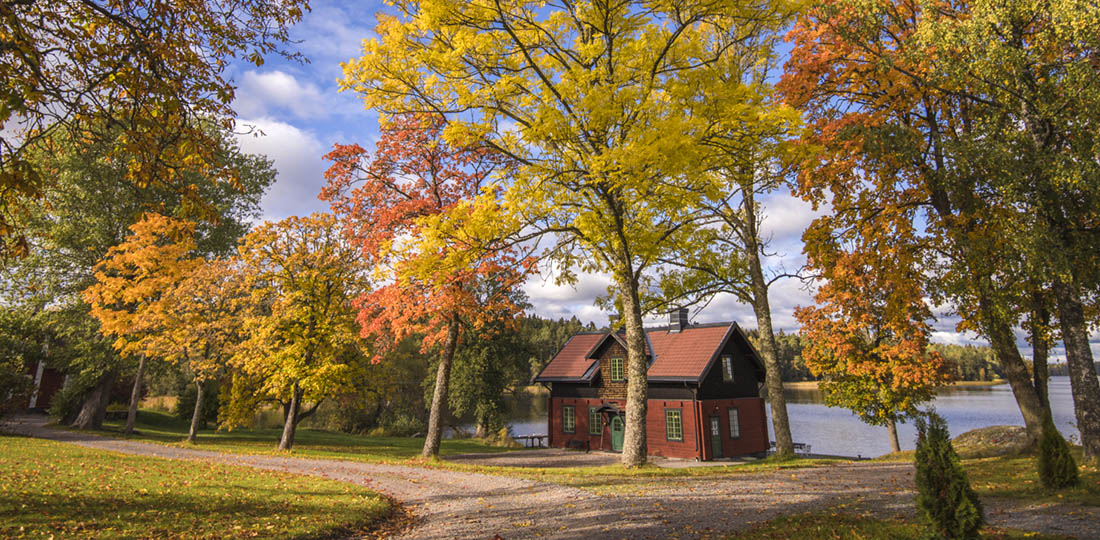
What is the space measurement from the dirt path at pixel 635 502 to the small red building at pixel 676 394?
10351mm

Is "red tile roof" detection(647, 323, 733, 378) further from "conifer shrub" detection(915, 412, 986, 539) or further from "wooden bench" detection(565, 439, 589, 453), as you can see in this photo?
"conifer shrub" detection(915, 412, 986, 539)

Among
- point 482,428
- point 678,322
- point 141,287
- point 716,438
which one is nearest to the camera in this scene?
point 141,287

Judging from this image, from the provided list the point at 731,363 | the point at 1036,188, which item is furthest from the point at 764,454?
the point at 1036,188

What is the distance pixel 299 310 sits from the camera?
18562 millimetres

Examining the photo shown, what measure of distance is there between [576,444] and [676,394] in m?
6.68

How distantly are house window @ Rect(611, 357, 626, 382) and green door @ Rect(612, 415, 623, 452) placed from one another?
1.98 m

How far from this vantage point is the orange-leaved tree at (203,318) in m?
19.3

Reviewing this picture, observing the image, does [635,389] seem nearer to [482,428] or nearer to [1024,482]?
[1024,482]

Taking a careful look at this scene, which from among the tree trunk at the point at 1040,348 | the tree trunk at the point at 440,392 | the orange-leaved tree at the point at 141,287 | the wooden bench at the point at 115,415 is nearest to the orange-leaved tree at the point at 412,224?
the tree trunk at the point at 440,392

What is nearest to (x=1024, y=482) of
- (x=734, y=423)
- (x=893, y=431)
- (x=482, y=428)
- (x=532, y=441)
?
(x=734, y=423)

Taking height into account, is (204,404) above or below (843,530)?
above

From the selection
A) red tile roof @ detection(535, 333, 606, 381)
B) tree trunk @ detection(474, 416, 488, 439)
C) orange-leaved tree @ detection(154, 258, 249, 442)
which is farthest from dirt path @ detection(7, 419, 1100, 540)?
tree trunk @ detection(474, 416, 488, 439)

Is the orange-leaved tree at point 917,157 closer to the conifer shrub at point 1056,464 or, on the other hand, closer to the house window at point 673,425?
the conifer shrub at point 1056,464

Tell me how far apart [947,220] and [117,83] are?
1649 centimetres
